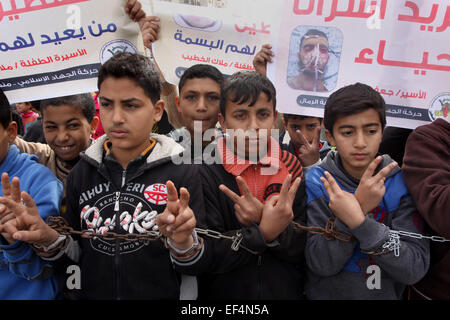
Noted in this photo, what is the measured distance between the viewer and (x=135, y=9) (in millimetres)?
2689

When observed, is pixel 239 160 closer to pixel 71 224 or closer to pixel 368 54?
pixel 71 224

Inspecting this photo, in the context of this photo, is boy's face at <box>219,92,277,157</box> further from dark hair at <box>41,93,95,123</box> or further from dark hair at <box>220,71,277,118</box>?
dark hair at <box>41,93,95,123</box>

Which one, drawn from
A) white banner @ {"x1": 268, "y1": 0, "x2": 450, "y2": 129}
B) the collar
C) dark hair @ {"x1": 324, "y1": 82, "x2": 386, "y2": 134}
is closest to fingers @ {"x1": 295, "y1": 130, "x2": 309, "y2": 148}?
white banner @ {"x1": 268, "y1": 0, "x2": 450, "y2": 129}

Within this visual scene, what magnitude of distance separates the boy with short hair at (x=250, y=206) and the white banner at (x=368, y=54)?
0.51 m

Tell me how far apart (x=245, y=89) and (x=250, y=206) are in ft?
2.63

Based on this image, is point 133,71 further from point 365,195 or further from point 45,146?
point 365,195

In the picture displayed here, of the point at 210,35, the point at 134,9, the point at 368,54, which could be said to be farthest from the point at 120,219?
the point at 368,54

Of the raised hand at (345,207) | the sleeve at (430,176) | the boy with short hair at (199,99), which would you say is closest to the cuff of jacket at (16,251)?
the boy with short hair at (199,99)

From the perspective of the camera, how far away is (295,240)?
192 centimetres

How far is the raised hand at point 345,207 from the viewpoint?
69.7 inches

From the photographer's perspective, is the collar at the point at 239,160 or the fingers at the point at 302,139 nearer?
the collar at the point at 239,160

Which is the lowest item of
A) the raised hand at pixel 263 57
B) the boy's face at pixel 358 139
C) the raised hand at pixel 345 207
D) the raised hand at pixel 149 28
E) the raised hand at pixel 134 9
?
the raised hand at pixel 345 207

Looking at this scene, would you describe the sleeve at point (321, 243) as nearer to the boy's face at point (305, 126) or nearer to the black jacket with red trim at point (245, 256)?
the black jacket with red trim at point (245, 256)

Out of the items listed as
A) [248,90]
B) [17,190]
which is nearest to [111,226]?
Answer: [17,190]
